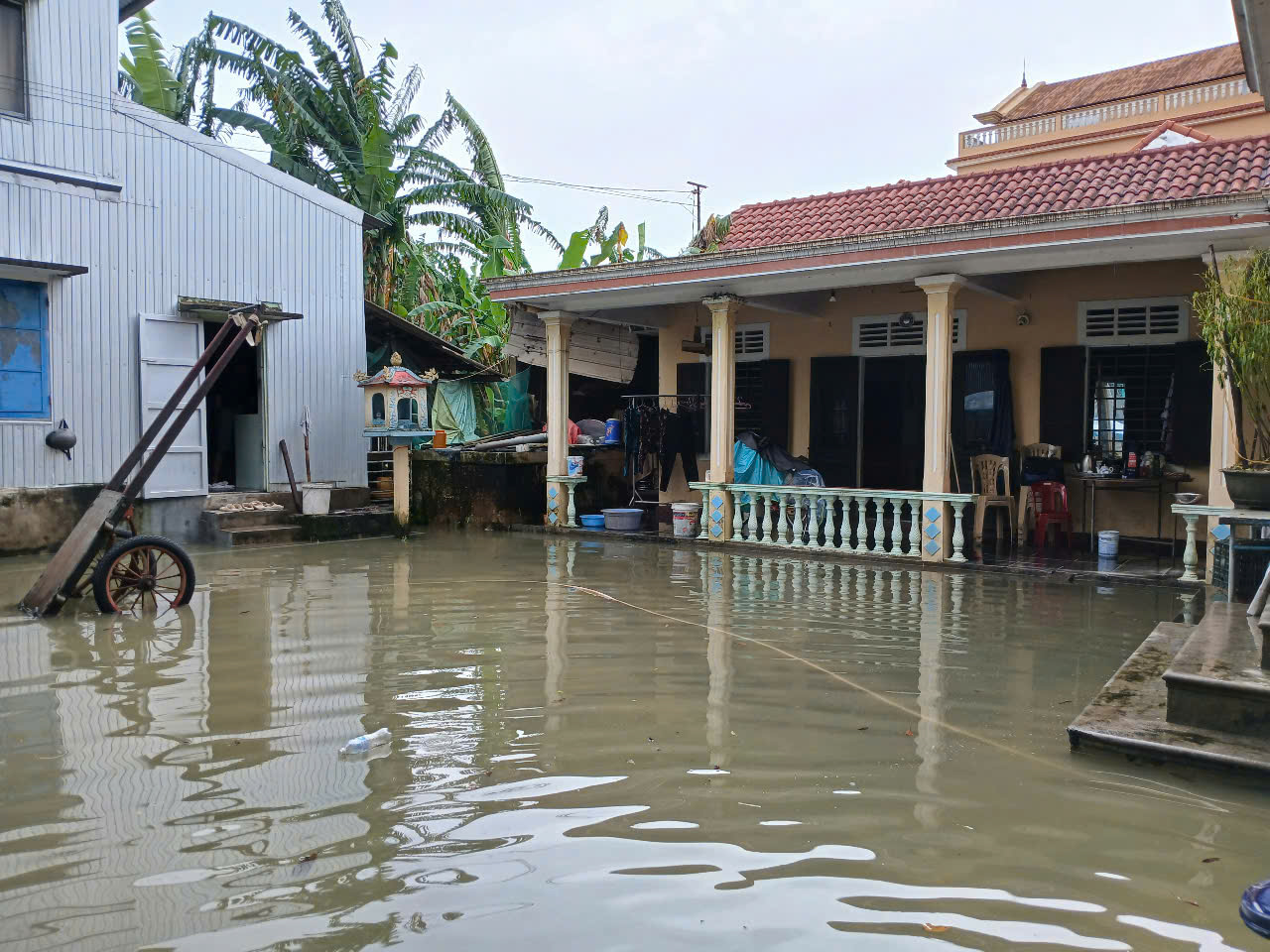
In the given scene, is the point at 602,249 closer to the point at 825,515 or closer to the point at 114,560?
the point at 825,515

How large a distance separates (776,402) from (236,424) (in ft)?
22.9

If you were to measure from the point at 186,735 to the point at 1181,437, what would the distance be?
9.11 m

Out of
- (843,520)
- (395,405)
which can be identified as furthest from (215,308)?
(843,520)

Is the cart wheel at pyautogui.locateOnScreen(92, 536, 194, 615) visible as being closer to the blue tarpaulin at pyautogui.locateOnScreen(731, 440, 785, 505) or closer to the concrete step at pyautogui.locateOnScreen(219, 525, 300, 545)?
the concrete step at pyautogui.locateOnScreen(219, 525, 300, 545)

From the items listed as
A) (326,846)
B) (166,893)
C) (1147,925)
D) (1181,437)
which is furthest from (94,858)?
(1181,437)

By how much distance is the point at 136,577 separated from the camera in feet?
22.9

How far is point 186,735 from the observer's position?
4238 mm

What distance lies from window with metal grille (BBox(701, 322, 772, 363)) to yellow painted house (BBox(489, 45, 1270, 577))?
28mm

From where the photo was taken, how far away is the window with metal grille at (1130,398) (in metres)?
9.94

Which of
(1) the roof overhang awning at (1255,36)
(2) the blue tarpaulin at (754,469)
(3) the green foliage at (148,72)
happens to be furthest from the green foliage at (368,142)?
(1) the roof overhang awning at (1255,36)

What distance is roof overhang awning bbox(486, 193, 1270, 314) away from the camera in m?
7.70

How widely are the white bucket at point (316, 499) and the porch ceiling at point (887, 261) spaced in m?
3.14

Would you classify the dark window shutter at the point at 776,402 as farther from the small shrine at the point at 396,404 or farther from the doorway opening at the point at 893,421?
the small shrine at the point at 396,404

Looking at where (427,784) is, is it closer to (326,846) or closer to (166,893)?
(326,846)
